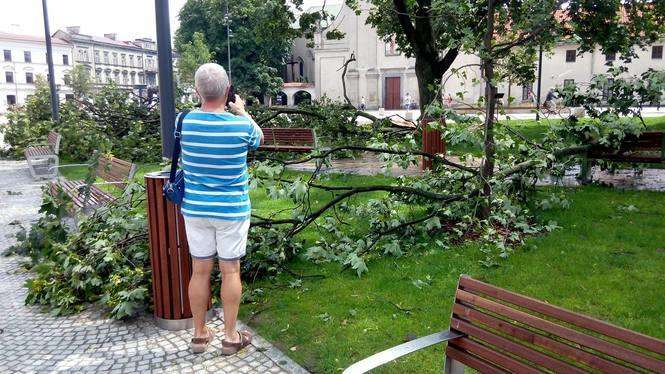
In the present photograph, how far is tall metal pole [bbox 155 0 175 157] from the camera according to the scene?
4824 millimetres

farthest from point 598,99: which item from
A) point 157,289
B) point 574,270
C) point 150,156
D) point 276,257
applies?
point 150,156

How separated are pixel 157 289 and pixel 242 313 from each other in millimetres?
698

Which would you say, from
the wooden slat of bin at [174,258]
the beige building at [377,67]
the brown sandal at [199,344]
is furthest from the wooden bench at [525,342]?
the beige building at [377,67]

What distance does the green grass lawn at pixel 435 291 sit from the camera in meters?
3.85

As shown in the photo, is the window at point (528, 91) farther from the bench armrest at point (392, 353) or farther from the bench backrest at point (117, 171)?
the bench armrest at point (392, 353)

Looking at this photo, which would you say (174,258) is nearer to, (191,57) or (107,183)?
(107,183)

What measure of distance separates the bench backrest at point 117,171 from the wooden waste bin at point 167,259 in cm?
211

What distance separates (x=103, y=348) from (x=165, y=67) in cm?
235

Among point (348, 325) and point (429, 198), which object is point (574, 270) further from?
point (348, 325)

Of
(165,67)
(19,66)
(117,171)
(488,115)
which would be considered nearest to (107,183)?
(117,171)

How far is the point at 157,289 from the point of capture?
4238 millimetres

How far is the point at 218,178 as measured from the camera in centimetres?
356

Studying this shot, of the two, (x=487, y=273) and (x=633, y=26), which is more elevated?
(x=633, y=26)

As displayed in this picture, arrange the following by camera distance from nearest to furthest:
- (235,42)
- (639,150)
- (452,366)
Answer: (452,366) → (639,150) → (235,42)
